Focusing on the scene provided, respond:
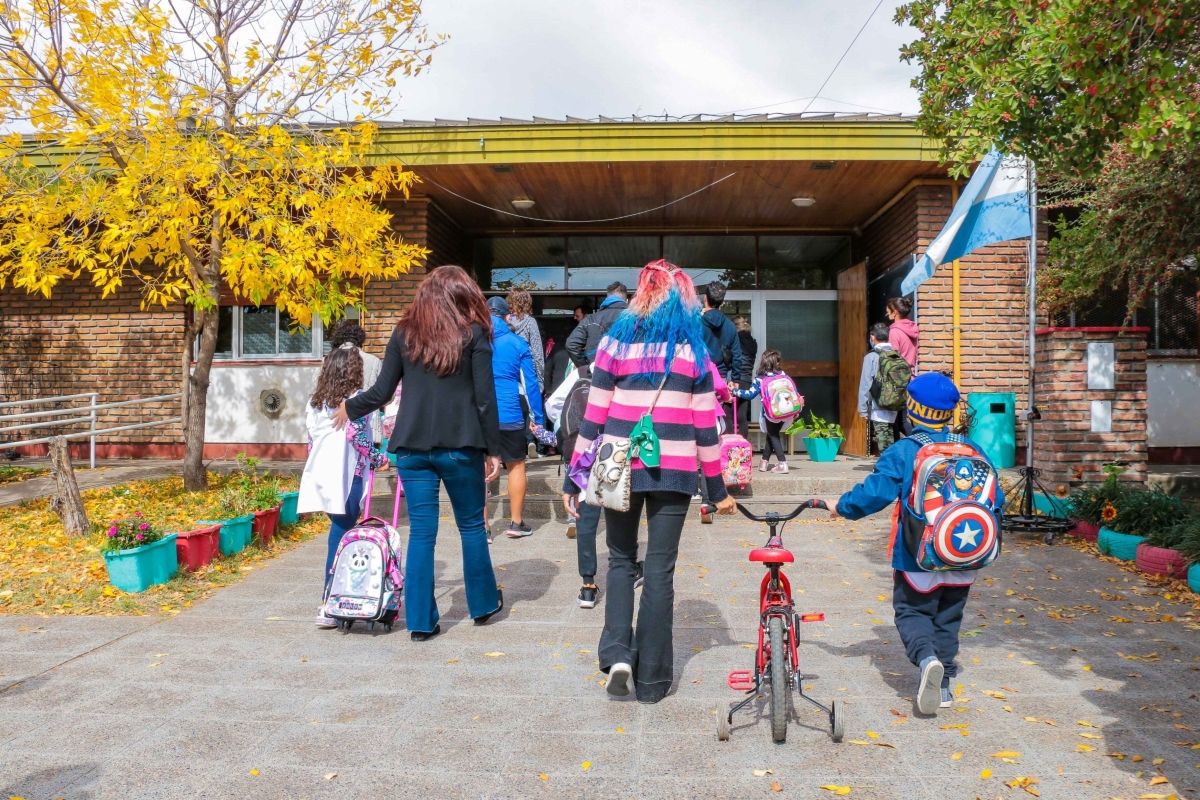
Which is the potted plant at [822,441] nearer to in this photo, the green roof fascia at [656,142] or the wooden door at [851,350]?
the wooden door at [851,350]

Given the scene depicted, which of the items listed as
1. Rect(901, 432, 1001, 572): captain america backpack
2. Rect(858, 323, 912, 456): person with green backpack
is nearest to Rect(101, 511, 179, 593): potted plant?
Rect(901, 432, 1001, 572): captain america backpack

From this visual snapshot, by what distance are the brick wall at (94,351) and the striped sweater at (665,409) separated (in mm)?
10036

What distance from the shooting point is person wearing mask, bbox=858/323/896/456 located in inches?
340

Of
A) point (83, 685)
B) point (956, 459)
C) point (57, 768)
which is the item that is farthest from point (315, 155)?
point (956, 459)

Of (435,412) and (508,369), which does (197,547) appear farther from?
(435,412)

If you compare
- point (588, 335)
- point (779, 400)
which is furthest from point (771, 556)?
point (779, 400)

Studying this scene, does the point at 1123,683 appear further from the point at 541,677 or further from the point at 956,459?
the point at 541,677

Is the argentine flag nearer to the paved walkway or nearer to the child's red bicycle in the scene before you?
the paved walkway

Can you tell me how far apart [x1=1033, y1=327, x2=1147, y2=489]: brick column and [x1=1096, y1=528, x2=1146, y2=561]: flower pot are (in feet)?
4.73

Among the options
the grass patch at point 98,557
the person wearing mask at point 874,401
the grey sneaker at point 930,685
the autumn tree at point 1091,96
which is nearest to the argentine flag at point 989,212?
the autumn tree at point 1091,96

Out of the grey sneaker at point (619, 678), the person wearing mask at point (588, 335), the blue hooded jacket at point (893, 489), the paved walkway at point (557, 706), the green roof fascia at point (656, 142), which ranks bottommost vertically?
the paved walkway at point (557, 706)

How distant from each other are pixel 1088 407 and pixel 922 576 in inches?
219

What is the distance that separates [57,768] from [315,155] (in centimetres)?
553

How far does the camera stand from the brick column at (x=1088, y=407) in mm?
8203
